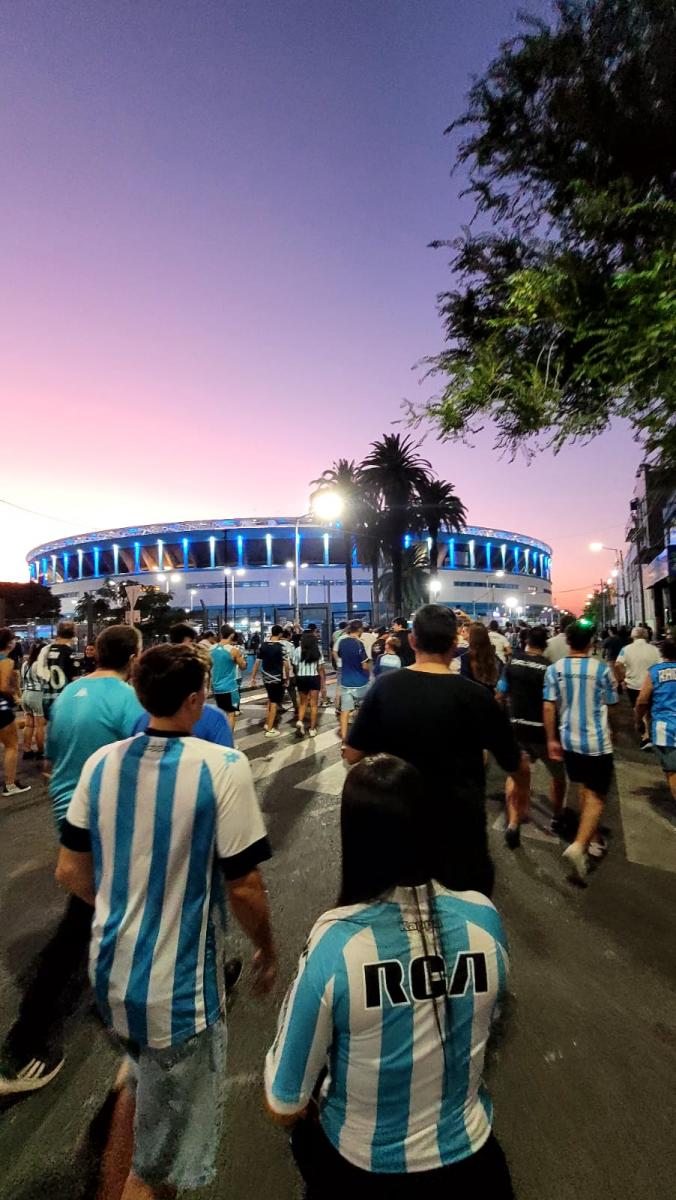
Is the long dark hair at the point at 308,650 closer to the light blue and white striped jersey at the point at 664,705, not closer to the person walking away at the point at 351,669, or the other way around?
the person walking away at the point at 351,669

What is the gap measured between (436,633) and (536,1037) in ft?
6.90

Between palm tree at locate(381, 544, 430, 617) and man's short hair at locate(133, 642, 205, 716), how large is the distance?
42.0 meters

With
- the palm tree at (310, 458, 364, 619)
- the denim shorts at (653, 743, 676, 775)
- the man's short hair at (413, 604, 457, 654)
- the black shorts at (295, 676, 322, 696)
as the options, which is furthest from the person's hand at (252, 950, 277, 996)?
the palm tree at (310, 458, 364, 619)

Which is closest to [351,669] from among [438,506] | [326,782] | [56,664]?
[326,782]

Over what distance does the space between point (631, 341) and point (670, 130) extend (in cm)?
354

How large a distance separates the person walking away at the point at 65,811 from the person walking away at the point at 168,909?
0.69m

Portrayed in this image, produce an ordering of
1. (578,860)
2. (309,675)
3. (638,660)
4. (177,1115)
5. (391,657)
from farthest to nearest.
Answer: (309,675) < (638,660) < (391,657) < (578,860) < (177,1115)

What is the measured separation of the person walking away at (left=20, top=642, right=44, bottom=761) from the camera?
8.02 m

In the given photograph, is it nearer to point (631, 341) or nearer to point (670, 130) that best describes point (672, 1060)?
point (631, 341)

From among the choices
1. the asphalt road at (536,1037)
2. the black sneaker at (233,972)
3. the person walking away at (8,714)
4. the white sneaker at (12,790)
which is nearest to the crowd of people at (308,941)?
the asphalt road at (536,1037)

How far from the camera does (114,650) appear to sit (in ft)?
9.93

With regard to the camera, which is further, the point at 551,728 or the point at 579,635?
the point at 551,728

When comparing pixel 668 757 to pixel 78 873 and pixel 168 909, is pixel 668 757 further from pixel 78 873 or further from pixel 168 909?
pixel 78 873

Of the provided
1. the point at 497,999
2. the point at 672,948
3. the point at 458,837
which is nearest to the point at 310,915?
the point at 458,837
